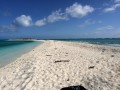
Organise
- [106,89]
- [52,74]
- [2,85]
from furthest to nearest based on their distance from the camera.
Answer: [52,74] → [2,85] → [106,89]

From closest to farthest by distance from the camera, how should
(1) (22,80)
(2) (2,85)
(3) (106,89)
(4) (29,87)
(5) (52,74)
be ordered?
(3) (106,89) < (4) (29,87) < (2) (2,85) < (1) (22,80) < (5) (52,74)

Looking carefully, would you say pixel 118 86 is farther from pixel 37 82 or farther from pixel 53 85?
pixel 37 82

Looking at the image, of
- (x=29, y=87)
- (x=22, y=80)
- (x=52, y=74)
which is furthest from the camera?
(x=52, y=74)

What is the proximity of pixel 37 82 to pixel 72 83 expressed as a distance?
1705mm

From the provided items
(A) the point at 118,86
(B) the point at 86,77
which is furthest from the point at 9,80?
(A) the point at 118,86

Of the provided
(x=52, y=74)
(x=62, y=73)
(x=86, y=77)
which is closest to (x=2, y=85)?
(x=52, y=74)

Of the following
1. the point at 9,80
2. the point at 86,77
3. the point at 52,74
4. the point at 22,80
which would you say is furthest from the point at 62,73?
the point at 9,80

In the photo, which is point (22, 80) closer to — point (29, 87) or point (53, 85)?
point (29, 87)

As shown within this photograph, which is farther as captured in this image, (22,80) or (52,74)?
(52,74)

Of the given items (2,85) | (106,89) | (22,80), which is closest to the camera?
(106,89)

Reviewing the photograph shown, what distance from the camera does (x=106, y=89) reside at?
6.27 m

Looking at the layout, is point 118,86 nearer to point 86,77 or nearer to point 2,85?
point 86,77

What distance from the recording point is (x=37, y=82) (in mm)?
7309

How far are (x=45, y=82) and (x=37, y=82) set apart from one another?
39 centimetres
